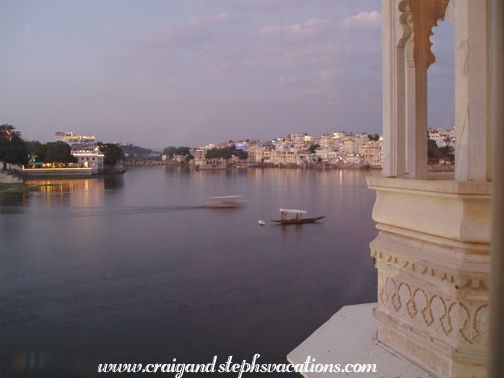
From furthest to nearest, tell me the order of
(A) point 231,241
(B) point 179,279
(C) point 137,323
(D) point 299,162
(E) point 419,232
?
(D) point 299,162 → (A) point 231,241 → (B) point 179,279 → (C) point 137,323 → (E) point 419,232

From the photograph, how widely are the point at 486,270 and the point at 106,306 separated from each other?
571 centimetres

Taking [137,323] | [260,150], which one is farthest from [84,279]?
[260,150]

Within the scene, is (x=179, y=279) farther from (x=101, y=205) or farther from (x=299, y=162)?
(x=299, y=162)

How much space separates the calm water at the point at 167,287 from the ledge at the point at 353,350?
2759 mm

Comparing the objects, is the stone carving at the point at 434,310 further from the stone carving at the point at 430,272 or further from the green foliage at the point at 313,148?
the green foliage at the point at 313,148

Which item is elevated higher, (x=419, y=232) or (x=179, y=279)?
(x=419, y=232)

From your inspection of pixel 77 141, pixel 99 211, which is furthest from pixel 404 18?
pixel 77 141

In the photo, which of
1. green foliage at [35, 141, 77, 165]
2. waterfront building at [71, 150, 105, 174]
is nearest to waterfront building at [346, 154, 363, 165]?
waterfront building at [71, 150, 105, 174]

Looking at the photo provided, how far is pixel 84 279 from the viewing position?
7.55 metres

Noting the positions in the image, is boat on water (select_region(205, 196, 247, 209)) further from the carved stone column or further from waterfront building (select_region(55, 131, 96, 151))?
waterfront building (select_region(55, 131, 96, 151))

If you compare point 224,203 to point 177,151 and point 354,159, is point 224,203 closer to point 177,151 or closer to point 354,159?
point 354,159

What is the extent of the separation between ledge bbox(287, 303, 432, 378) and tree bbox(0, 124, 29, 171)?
29.7m

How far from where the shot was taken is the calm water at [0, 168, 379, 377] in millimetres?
4691

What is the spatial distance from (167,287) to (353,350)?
5.61 meters
